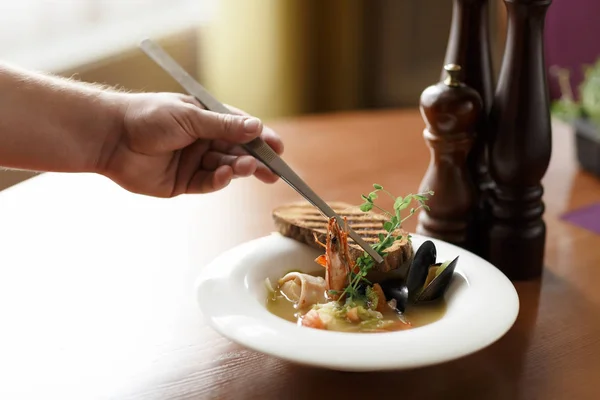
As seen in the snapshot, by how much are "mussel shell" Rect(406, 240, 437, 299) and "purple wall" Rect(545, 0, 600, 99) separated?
2040 millimetres

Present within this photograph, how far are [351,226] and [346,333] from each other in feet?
1.05

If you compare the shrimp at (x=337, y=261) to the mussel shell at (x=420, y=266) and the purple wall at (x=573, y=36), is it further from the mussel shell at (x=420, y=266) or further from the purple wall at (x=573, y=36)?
the purple wall at (x=573, y=36)

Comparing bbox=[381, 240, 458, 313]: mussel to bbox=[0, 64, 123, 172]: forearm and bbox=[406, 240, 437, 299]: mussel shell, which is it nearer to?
bbox=[406, 240, 437, 299]: mussel shell

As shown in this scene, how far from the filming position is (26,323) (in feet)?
4.03

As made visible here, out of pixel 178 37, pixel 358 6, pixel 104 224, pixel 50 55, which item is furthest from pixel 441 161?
pixel 358 6

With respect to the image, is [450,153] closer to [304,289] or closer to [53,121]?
[304,289]

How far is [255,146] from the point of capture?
1424 millimetres

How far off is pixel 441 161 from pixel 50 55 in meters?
2.00

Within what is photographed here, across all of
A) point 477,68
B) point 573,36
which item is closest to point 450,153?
point 477,68

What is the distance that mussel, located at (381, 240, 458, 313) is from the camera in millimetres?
1188

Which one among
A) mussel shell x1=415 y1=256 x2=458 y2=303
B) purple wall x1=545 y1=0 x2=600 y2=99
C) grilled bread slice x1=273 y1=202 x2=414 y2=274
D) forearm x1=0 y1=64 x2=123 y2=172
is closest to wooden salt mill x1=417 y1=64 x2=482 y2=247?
grilled bread slice x1=273 y1=202 x2=414 y2=274

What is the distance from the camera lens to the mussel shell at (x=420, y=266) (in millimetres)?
1196

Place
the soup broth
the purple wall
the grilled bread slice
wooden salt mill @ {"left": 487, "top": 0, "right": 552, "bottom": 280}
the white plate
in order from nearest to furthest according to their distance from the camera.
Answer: the white plate → the soup broth → the grilled bread slice → wooden salt mill @ {"left": 487, "top": 0, "right": 552, "bottom": 280} → the purple wall

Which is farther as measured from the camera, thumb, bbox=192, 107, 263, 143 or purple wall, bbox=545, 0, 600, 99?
purple wall, bbox=545, 0, 600, 99
